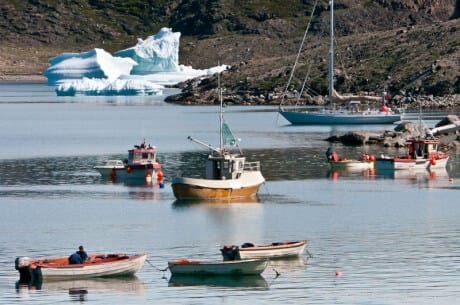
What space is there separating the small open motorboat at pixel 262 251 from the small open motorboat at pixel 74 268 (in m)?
2.80

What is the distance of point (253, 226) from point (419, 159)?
2663cm

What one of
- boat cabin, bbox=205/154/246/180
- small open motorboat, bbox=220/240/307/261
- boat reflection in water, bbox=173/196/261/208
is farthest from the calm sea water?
boat cabin, bbox=205/154/246/180

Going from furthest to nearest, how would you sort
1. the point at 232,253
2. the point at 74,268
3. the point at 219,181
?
the point at 219,181 < the point at 232,253 < the point at 74,268

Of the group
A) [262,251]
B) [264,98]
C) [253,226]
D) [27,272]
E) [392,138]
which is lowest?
[27,272]

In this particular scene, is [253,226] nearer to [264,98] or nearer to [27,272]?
[27,272]

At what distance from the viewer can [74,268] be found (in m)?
45.0

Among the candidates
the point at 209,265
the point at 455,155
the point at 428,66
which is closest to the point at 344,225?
the point at 209,265

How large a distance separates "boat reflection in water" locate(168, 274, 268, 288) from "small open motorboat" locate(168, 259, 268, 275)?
13cm

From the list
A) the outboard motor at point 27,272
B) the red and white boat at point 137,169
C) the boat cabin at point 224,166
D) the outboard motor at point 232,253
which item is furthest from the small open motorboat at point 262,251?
the red and white boat at point 137,169

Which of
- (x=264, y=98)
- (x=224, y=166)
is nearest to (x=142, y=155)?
(x=224, y=166)

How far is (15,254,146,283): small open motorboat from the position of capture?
147 ft

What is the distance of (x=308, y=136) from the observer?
112938 millimetres

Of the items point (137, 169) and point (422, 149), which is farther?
point (422, 149)

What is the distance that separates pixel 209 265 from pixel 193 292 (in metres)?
1.72
